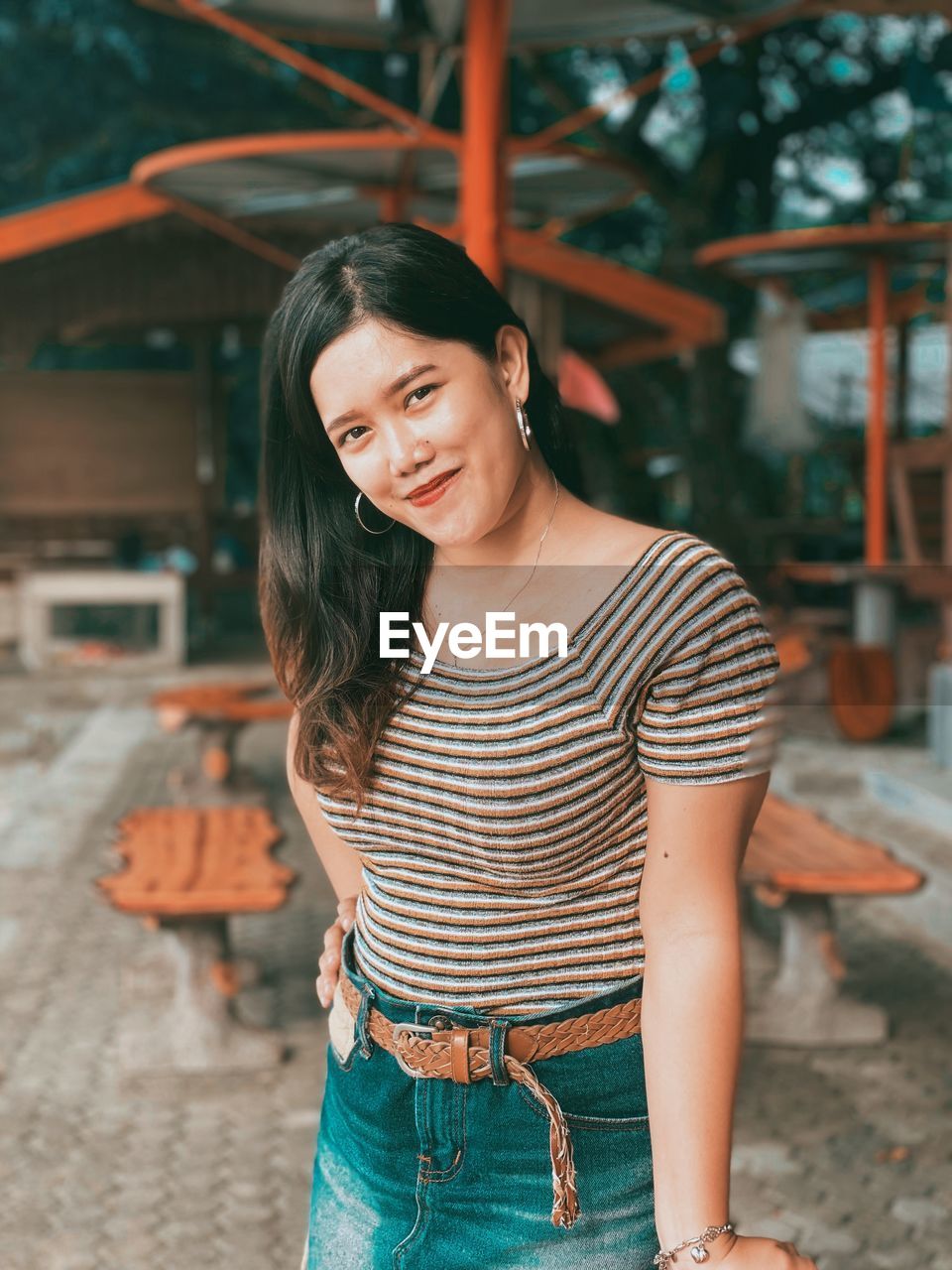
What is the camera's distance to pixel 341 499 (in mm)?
1519

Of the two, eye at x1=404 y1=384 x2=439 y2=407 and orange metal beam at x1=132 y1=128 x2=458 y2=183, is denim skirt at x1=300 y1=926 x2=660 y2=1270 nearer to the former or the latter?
eye at x1=404 y1=384 x2=439 y2=407

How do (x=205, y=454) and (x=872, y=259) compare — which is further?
(x=205, y=454)

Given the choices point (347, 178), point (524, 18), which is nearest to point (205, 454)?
point (347, 178)

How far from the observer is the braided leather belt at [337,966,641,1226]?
143 cm

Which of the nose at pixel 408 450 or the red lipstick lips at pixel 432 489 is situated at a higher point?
the nose at pixel 408 450

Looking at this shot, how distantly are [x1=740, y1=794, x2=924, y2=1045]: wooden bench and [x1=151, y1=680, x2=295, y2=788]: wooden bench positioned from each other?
3.20 meters

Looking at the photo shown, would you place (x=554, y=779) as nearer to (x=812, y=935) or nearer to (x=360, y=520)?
(x=360, y=520)

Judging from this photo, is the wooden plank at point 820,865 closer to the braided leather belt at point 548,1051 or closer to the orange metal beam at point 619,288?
the braided leather belt at point 548,1051

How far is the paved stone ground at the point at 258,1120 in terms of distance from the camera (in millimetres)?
3303

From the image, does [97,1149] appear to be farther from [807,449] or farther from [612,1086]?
[807,449]

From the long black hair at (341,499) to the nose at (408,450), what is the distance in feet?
0.32

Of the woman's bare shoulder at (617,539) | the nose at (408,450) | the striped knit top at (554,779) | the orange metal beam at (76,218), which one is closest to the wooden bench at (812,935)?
the striped knit top at (554,779)

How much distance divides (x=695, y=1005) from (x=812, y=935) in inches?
136

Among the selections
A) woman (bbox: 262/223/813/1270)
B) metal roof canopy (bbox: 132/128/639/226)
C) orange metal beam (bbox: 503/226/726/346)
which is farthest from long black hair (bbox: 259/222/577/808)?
orange metal beam (bbox: 503/226/726/346)
